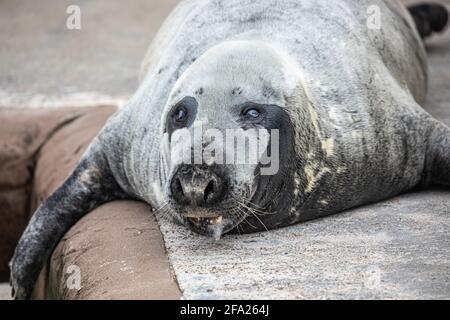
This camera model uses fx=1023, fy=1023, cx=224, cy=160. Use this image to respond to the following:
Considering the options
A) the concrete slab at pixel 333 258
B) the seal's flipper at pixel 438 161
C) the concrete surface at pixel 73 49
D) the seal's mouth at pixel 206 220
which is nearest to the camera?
the concrete slab at pixel 333 258

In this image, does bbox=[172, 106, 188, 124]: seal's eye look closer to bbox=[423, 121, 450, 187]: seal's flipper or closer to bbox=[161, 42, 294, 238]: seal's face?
bbox=[161, 42, 294, 238]: seal's face

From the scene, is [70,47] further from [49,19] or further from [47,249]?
[47,249]

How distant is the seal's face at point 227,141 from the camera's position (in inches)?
147

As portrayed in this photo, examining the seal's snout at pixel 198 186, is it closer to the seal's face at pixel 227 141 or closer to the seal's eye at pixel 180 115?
the seal's face at pixel 227 141

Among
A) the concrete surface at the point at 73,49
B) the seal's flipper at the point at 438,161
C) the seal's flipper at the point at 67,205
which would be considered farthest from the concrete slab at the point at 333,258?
the concrete surface at the point at 73,49

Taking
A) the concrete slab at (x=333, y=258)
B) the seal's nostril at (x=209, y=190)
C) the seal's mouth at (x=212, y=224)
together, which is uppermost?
the seal's nostril at (x=209, y=190)

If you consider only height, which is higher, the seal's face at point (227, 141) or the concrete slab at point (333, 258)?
the seal's face at point (227, 141)

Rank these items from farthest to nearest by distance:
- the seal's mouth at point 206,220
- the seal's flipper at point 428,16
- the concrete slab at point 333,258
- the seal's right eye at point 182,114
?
the seal's flipper at point 428,16, the seal's right eye at point 182,114, the seal's mouth at point 206,220, the concrete slab at point 333,258

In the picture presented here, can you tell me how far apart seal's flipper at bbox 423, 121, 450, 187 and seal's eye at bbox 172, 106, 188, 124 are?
1374mm

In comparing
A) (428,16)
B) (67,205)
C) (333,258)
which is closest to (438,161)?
(333,258)

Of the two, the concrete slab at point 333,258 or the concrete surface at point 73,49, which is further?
the concrete surface at point 73,49

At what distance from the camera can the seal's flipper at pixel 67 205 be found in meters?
5.06

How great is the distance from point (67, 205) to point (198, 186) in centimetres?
155

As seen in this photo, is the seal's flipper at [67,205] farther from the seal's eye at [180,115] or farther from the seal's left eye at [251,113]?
the seal's left eye at [251,113]
